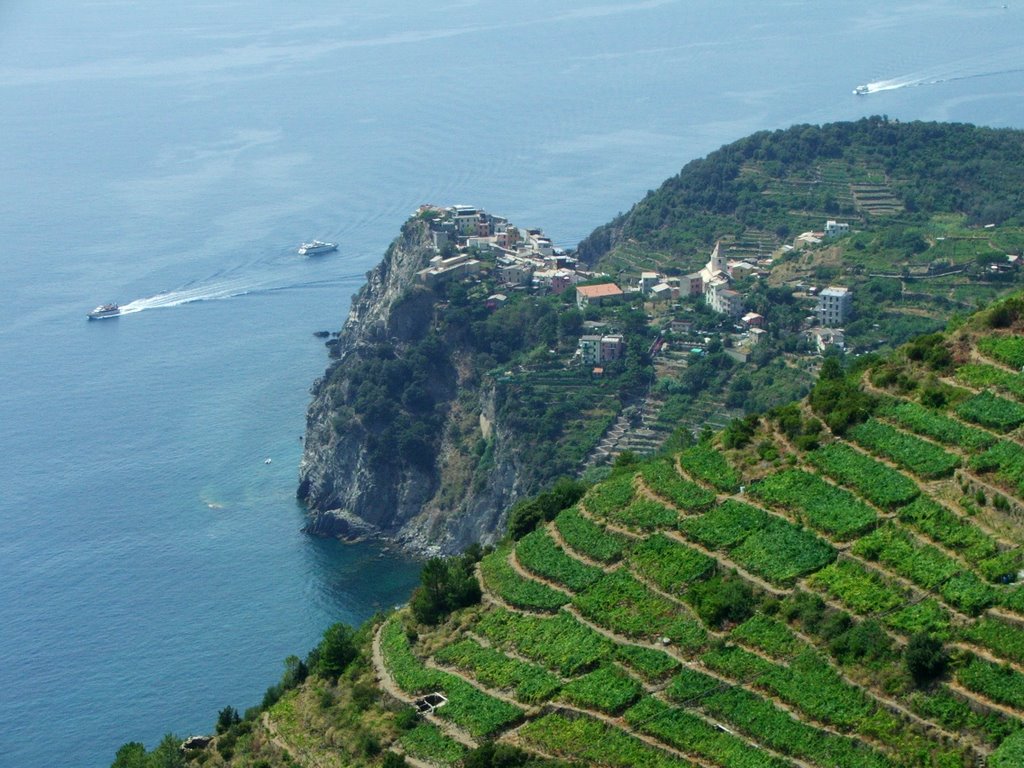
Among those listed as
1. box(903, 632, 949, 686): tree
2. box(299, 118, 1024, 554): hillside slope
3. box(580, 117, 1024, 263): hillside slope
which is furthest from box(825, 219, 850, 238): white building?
box(903, 632, 949, 686): tree

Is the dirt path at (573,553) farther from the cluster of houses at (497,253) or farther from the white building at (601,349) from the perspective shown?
the cluster of houses at (497,253)

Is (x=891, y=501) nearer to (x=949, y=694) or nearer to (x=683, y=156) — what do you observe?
(x=949, y=694)

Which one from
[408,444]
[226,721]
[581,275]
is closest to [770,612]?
[226,721]

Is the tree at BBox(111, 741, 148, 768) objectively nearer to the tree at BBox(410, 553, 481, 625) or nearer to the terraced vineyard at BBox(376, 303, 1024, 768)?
the terraced vineyard at BBox(376, 303, 1024, 768)

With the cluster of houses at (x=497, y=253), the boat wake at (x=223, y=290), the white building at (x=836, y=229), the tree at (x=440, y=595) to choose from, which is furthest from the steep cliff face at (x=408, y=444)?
the tree at (x=440, y=595)

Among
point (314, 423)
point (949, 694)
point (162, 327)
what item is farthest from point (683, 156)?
point (949, 694)
